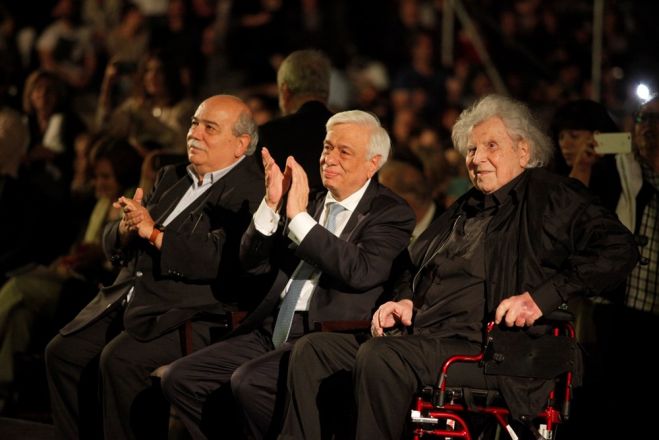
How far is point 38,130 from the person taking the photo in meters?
8.95

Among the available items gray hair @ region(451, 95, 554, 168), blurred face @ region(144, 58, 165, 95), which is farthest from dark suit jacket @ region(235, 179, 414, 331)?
blurred face @ region(144, 58, 165, 95)

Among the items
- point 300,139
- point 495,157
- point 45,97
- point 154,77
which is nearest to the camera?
point 495,157

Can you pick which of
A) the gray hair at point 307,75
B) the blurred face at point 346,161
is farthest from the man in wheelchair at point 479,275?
the gray hair at point 307,75

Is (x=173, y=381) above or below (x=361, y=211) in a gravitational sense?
below

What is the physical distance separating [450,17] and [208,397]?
246 inches

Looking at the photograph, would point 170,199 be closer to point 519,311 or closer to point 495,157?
point 495,157

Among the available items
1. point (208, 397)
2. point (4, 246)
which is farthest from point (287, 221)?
point (4, 246)

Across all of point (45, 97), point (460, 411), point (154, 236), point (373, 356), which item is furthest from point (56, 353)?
point (45, 97)

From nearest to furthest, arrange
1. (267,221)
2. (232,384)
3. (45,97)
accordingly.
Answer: (232,384)
(267,221)
(45,97)

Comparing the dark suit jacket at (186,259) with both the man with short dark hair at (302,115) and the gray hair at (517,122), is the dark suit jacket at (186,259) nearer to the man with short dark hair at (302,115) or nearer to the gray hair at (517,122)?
the man with short dark hair at (302,115)

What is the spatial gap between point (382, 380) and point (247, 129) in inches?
68.6

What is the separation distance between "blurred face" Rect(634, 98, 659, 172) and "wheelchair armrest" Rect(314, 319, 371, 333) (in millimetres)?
1582

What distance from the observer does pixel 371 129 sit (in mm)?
5285

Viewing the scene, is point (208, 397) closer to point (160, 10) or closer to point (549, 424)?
point (549, 424)
